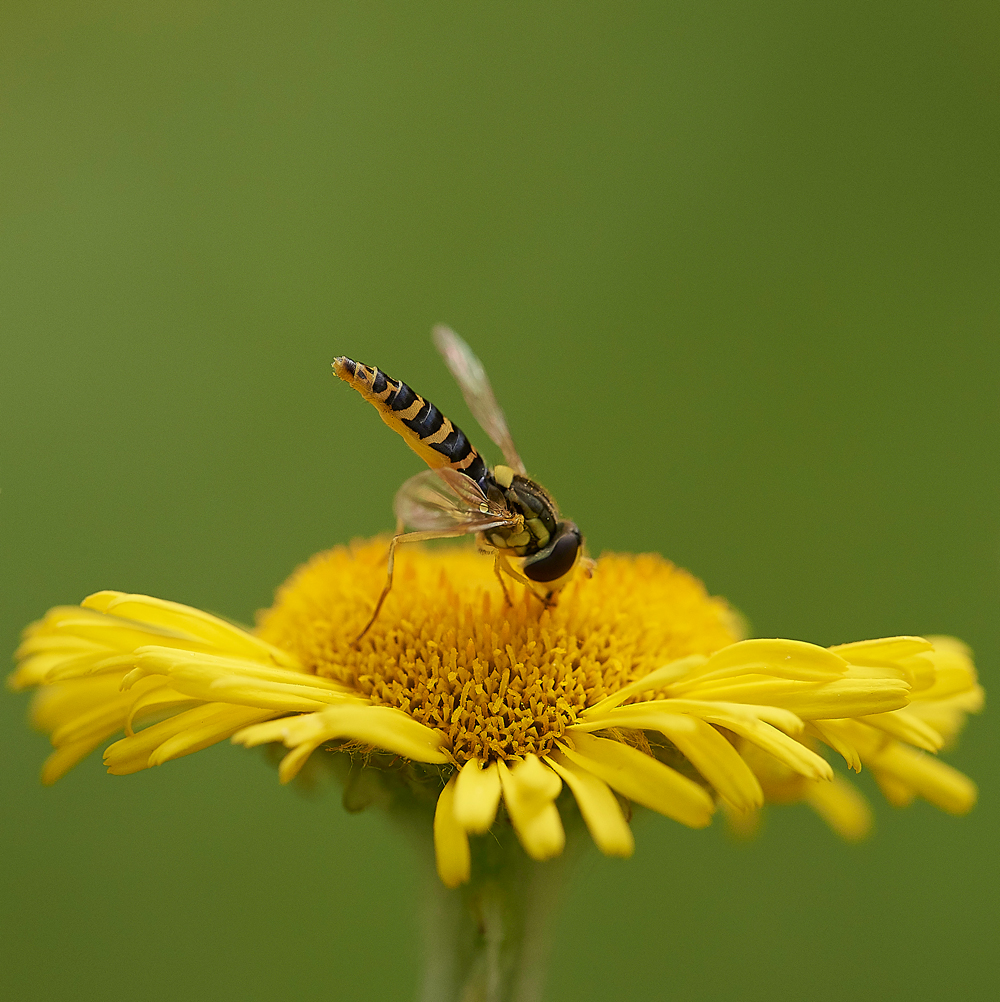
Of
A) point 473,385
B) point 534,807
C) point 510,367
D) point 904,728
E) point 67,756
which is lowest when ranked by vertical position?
point 67,756

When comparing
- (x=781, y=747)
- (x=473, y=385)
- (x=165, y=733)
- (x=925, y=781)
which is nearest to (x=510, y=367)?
(x=473, y=385)

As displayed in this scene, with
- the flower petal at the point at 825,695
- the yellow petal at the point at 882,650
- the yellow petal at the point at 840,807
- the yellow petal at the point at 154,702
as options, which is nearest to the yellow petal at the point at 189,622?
the yellow petal at the point at 154,702

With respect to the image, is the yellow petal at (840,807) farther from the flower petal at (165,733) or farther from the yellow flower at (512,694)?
the flower petal at (165,733)

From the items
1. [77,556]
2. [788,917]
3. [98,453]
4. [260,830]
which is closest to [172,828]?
[260,830]

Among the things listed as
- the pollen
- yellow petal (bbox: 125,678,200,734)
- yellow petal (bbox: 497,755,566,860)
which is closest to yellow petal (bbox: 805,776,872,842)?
the pollen

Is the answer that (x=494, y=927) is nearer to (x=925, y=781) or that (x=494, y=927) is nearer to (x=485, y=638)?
(x=485, y=638)

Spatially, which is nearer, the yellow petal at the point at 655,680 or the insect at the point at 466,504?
the yellow petal at the point at 655,680

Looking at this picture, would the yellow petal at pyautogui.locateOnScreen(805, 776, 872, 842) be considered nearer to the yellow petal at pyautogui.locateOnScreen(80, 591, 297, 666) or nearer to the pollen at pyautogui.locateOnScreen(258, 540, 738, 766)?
the pollen at pyautogui.locateOnScreen(258, 540, 738, 766)
